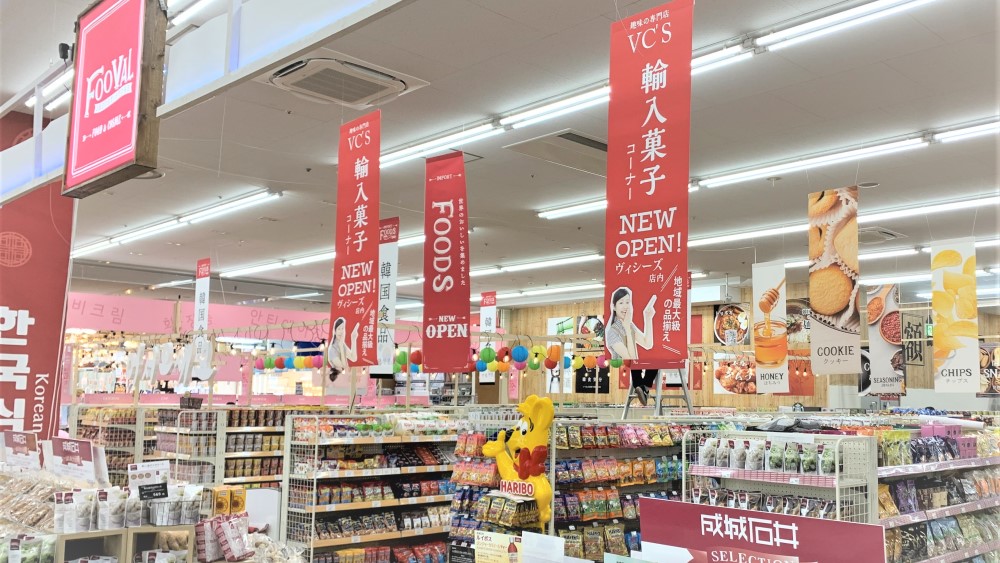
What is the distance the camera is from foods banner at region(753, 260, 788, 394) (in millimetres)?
9766

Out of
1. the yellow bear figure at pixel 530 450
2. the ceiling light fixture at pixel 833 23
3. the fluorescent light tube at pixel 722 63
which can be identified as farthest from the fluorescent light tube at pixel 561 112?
the yellow bear figure at pixel 530 450

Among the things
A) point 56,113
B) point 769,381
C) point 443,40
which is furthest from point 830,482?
point 56,113

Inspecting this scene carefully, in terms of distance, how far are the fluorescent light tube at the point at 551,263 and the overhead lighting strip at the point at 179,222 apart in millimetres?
6406

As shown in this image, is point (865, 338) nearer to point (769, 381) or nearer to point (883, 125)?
point (769, 381)

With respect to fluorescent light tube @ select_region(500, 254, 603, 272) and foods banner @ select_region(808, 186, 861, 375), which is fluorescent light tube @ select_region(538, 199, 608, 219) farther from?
foods banner @ select_region(808, 186, 861, 375)

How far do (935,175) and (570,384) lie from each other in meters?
13.4

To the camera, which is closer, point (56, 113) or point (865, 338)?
point (56, 113)

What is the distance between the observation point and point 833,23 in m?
6.13

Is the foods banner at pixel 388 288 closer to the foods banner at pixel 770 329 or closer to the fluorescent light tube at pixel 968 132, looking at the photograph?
the foods banner at pixel 770 329

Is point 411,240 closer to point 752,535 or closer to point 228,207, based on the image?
point 228,207

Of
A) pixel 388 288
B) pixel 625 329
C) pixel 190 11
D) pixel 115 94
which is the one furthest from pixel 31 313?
pixel 625 329

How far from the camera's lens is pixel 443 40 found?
22.0 ft

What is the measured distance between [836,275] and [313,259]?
12.1 m

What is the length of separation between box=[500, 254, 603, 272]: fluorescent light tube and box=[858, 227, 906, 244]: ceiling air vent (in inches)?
188
